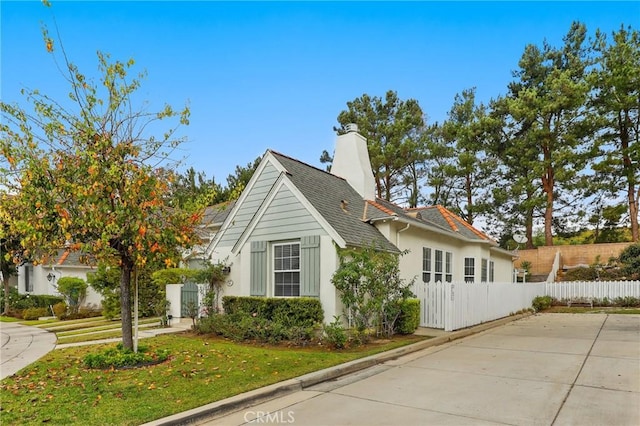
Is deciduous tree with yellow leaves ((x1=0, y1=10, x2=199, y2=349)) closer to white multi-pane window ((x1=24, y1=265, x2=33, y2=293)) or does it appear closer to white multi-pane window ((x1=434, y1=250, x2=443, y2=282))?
white multi-pane window ((x1=434, y1=250, x2=443, y2=282))

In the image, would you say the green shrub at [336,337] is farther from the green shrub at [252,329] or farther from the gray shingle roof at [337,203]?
the gray shingle roof at [337,203]

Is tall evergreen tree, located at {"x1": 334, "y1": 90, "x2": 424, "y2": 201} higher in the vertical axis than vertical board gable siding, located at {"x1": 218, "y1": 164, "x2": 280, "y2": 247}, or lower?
higher

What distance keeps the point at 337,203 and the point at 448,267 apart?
20.3 feet

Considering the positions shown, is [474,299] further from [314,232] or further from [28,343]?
[28,343]

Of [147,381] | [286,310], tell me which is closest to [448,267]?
[286,310]

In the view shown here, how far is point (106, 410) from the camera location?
4.95 m

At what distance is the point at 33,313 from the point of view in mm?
18422

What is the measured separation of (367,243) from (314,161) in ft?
86.2

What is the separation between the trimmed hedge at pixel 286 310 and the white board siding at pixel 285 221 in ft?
5.92

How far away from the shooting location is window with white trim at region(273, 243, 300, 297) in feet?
38.0

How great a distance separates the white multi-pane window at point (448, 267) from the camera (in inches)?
626

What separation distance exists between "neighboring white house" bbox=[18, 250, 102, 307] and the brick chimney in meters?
12.7

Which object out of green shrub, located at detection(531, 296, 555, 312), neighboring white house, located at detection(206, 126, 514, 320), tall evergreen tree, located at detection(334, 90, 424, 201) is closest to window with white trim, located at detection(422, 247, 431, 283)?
neighboring white house, located at detection(206, 126, 514, 320)

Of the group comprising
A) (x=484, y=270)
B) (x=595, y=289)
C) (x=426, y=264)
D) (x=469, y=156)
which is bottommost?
(x=595, y=289)
